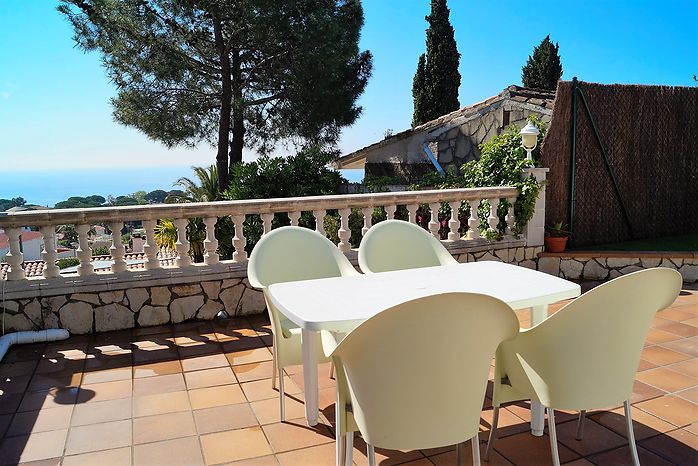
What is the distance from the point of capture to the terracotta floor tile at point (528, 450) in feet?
7.70

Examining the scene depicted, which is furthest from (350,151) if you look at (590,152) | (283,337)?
(283,337)

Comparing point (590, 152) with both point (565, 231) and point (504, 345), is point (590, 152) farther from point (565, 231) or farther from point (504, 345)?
point (504, 345)

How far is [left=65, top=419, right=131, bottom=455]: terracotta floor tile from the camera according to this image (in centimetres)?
251

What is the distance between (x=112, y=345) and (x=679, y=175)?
6.90 metres

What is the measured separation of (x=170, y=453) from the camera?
244 cm

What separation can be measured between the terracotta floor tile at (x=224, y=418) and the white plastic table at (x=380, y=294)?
0.34m

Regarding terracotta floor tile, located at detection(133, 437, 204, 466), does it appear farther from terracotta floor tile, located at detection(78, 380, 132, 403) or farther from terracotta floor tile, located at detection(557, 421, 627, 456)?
terracotta floor tile, located at detection(557, 421, 627, 456)

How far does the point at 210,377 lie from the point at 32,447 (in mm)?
1052

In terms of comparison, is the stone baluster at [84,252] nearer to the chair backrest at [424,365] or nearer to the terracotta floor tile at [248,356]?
the terracotta floor tile at [248,356]

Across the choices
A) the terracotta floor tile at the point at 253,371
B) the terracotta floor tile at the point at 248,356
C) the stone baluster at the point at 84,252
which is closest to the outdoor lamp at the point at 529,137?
the terracotta floor tile at the point at 248,356

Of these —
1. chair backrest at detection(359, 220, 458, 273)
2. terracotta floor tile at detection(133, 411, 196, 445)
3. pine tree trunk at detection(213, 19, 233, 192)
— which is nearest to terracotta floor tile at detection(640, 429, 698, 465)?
chair backrest at detection(359, 220, 458, 273)

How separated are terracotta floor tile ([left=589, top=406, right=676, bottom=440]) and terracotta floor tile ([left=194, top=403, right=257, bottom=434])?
177 centimetres

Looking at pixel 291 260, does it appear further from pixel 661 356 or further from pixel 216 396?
pixel 661 356

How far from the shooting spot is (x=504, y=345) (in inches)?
87.3
